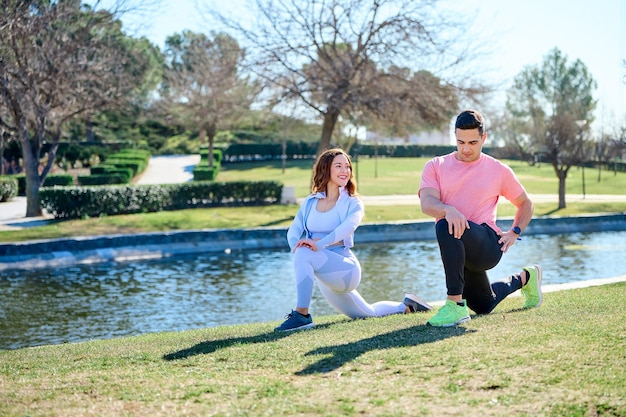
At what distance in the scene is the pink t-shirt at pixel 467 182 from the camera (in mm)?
6473

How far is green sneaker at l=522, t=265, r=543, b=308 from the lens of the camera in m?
7.20

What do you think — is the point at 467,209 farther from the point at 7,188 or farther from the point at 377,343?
the point at 7,188

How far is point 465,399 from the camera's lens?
4.19 metres

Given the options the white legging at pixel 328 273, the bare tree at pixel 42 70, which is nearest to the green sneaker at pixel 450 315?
the white legging at pixel 328 273

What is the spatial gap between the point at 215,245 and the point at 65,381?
1314cm

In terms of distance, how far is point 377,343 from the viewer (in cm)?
564

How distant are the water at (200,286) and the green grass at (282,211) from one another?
13.6ft

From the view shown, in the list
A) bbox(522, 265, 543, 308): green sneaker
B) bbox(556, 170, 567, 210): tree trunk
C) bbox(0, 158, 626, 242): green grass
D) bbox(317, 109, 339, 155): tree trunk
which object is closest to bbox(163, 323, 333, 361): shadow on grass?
bbox(522, 265, 543, 308): green sneaker

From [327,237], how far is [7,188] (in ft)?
82.4

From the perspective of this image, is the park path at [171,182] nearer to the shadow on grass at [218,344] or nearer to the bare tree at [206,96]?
the bare tree at [206,96]

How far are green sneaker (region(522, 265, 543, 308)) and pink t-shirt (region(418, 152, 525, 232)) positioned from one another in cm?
90

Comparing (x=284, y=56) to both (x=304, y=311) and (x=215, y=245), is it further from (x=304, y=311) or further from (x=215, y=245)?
(x=304, y=311)

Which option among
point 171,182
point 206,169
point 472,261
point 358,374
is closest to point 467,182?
point 472,261

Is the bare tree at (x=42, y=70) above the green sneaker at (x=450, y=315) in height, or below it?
above
